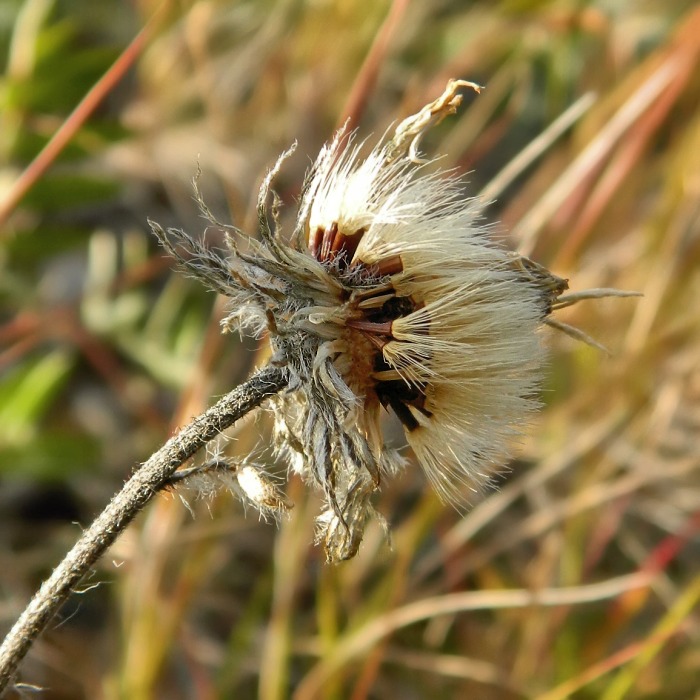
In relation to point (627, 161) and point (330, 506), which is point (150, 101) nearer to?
point (627, 161)

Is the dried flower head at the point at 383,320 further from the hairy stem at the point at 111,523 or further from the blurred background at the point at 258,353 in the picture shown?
the blurred background at the point at 258,353

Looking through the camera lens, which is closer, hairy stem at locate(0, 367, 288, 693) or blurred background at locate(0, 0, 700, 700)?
hairy stem at locate(0, 367, 288, 693)

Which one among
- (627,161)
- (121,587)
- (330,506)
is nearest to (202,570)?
(121,587)

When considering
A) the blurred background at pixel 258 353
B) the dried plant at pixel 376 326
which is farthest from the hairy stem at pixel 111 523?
the blurred background at pixel 258 353

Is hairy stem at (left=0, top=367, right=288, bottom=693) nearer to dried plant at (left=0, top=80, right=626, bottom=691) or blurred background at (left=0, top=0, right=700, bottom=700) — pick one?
dried plant at (left=0, top=80, right=626, bottom=691)

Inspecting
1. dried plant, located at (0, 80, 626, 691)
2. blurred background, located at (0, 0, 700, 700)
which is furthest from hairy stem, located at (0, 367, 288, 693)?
blurred background, located at (0, 0, 700, 700)

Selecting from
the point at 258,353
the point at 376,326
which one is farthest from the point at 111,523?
the point at 258,353
